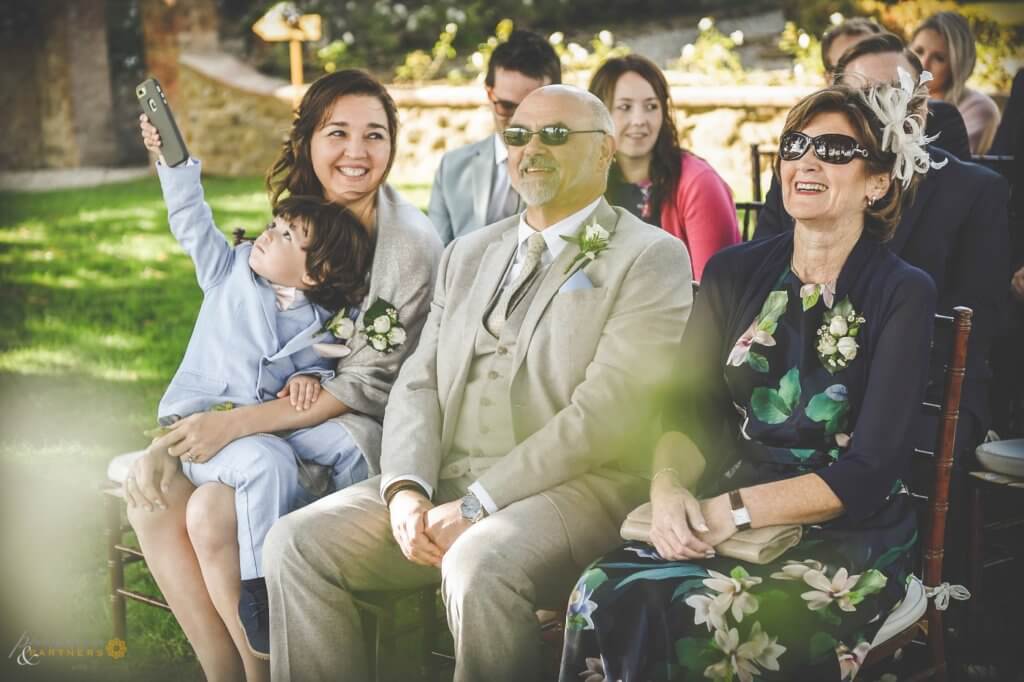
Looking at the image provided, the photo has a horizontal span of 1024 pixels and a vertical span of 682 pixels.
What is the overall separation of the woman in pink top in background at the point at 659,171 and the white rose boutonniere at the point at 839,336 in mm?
1701

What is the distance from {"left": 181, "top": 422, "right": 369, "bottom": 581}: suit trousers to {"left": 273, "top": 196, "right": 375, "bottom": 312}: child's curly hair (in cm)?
40

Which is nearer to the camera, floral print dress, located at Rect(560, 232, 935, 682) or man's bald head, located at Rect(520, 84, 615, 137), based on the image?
floral print dress, located at Rect(560, 232, 935, 682)

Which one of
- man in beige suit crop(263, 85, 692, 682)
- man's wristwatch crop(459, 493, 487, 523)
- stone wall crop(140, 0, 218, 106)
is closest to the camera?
man in beige suit crop(263, 85, 692, 682)

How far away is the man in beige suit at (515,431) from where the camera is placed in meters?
2.90

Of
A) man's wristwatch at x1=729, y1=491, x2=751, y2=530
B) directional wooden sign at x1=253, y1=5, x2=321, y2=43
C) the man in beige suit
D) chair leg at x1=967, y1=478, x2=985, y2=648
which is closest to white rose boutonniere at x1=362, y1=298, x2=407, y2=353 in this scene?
the man in beige suit

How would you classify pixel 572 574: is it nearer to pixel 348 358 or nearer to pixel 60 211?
pixel 348 358

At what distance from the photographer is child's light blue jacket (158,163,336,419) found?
353 centimetres

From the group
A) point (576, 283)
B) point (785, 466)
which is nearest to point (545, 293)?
point (576, 283)

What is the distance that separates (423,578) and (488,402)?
0.52m

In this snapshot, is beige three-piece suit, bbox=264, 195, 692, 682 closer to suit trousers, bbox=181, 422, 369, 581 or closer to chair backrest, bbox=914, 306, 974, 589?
suit trousers, bbox=181, 422, 369, 581

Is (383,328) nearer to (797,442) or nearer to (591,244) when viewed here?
(591,244)

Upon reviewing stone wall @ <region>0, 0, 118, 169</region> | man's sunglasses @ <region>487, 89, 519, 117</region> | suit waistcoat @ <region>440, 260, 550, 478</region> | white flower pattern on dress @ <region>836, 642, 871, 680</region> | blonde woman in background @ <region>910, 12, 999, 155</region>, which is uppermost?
stone wall @ <region>0, 0, 118, 169</region>

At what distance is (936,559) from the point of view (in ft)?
9.60

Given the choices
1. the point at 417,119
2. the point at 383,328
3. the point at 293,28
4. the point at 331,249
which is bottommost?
the point at 383,328
